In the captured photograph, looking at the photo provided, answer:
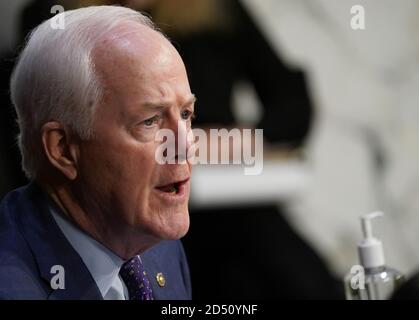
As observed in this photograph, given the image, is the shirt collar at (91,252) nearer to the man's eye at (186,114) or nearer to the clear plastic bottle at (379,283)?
the man's eye at (186,114)

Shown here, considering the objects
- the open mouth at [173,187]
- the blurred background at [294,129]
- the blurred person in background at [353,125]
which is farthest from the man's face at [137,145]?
the blurred person in background at [353,125]

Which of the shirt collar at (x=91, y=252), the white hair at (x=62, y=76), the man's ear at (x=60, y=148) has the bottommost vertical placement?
the shirt collar at (x=91, y=252)

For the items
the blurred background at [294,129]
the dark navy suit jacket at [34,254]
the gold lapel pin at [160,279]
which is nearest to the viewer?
the dark navy suit jacket at [34,254]

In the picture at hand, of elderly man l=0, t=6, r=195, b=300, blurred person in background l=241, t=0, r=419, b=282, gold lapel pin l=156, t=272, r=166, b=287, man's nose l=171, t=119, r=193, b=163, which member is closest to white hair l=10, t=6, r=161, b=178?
elderly man l=0, t=6, r=195, b=300

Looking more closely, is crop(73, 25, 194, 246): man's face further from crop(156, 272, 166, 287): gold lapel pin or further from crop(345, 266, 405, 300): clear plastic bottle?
crop(345, 266, 405, 300): clear plastic bottle

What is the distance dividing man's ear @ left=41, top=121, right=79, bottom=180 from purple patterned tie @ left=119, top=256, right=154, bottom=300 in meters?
0.14

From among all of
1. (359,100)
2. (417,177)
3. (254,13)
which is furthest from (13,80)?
(417,177)

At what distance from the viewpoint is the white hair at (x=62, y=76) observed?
3.26 feet

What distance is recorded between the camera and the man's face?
40.3 inches

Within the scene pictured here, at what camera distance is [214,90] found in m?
1.30

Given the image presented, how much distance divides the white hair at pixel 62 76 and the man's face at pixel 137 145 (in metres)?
0.02

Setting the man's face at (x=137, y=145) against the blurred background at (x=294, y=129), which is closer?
the man's face at (x=137, y=145)

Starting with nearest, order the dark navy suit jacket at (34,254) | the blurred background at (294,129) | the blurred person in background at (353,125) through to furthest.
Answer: the dark navy suit jacket at (34,254) < the blurred background at (294,129) < the blurred person in background at (353,125)

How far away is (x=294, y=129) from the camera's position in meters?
1.41
